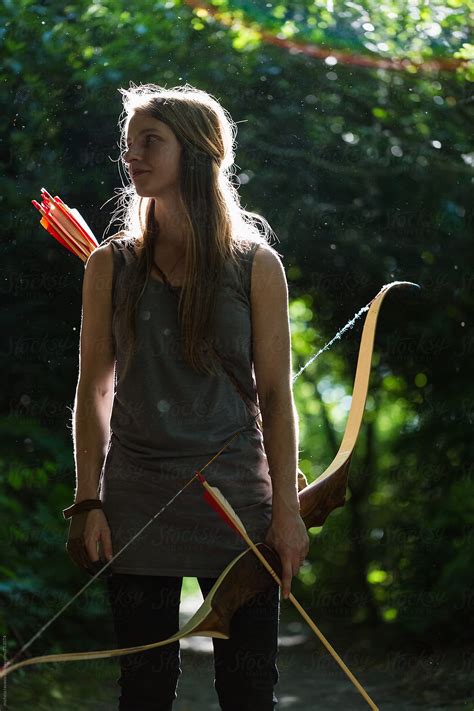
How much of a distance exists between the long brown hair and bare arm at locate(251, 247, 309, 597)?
6cm

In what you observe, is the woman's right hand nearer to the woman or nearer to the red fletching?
the woman

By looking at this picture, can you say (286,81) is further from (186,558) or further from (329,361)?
(186,558)

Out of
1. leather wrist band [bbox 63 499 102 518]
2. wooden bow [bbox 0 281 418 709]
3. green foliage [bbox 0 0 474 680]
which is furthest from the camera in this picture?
green foliage [bbox 0 0 474 680]

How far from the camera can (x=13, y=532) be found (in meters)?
3.39

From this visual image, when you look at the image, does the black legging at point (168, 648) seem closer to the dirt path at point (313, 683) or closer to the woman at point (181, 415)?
the woman at point (181, 415)

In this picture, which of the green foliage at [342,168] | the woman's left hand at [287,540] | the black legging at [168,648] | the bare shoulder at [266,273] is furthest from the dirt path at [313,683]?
the bare shoulder at [266,273]

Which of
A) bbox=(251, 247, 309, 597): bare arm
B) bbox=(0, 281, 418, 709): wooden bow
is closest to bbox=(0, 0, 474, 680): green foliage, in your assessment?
bbox=(0, 281, 418, 709): wooden bow

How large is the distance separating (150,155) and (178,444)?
1.26ft

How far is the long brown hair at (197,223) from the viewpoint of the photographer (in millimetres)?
1354

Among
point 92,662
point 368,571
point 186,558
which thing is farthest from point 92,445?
point 368,571

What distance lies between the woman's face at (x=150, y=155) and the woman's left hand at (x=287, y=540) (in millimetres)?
465

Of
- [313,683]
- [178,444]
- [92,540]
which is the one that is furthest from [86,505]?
[313,683]

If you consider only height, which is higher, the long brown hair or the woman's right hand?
the long brown hair

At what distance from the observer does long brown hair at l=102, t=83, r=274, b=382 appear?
53.3 inches
